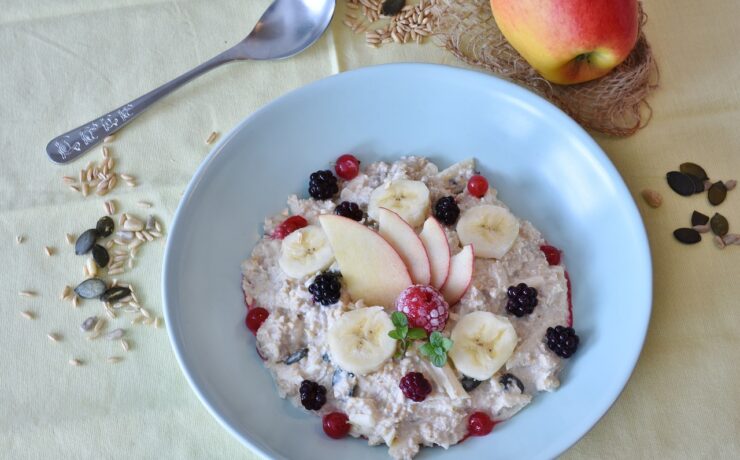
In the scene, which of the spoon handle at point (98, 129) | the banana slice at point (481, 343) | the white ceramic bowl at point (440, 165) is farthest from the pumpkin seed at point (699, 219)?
the spoon handle at point (98, 129)

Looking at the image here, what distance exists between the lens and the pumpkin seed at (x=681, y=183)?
177cm

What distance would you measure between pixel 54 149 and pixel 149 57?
37 centimetres

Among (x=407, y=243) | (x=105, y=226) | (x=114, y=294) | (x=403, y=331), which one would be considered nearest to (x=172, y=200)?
(x=105, y=226)

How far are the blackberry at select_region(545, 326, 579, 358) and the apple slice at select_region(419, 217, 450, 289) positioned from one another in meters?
0.27

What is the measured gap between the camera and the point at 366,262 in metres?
1.56

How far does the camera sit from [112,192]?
1.82 meters

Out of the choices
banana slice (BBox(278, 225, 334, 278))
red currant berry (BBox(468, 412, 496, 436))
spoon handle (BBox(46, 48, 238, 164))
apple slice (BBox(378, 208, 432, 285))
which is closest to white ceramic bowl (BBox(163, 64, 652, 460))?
red currant berry (BBox(468, 412, 496, 436))

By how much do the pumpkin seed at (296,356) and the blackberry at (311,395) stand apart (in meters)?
0.06

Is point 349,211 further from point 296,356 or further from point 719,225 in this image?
point 719,225

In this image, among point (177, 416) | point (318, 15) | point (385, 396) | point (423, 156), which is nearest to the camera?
point (385, 396)

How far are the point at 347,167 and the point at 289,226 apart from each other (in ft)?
0.70

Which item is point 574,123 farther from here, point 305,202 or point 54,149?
point 54,149

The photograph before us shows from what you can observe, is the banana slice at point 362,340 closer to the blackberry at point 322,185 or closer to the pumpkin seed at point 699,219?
the blackberry at point 322,185

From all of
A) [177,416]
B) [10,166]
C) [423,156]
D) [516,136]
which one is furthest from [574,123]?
[10,166]
